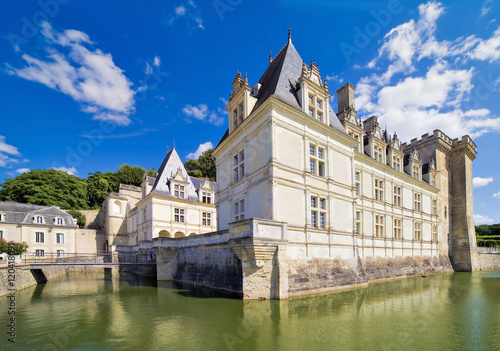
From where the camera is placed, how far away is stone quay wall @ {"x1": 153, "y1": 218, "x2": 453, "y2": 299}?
1233 centimetres

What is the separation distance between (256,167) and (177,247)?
972 cm

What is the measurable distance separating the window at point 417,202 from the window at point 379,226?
6.46 meters

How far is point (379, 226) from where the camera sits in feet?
73.8

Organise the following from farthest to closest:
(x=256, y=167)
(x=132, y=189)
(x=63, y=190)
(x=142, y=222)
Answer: (x=63, y=190)
(x=132, y=189)
(x=142, y=222)
(x=256, y=167)

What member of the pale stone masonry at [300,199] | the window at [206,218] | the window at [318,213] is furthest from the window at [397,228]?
the window at [206,218]

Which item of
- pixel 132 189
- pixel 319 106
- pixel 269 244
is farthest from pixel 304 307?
pixel 132 189

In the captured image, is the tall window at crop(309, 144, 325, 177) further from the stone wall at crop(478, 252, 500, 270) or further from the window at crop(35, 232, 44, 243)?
the window at crop(35, 232, 44, 243)

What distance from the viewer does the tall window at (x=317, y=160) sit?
1633 centimetres

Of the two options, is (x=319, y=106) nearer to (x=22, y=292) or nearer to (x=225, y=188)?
(x=225, y=188)

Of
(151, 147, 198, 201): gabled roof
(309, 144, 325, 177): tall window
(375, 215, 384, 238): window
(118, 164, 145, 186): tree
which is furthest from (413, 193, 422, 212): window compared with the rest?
(118, 164, 145, 186): tree

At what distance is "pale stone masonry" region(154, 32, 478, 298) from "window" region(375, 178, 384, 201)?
95mm

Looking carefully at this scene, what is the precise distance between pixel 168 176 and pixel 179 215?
4.67m

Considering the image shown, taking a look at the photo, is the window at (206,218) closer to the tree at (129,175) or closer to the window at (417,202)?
the window at (417,202)

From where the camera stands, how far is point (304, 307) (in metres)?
11.4
